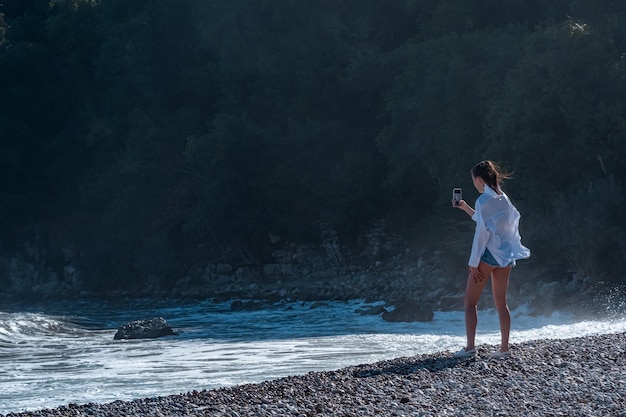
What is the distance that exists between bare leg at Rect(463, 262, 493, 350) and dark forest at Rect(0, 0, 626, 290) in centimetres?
1335

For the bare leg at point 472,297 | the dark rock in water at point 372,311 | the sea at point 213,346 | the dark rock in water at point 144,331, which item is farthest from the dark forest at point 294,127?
the bare leg at point 472,297

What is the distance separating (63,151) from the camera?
3953cm

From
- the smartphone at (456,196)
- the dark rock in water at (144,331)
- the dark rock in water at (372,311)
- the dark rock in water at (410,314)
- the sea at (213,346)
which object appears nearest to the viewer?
the smartphone at (456,196)

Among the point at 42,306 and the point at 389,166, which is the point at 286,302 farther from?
the point at 42,306

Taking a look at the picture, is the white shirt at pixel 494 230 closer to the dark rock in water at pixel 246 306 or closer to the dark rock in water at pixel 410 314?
the dark rock in water at pixel 410 314

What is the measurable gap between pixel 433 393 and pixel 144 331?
11014 millimetres

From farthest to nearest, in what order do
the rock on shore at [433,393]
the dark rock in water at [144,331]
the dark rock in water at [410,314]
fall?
the dark rock in water at [410,314]
the dark rock in water at [144,331]
the rock on shore at [433,393]

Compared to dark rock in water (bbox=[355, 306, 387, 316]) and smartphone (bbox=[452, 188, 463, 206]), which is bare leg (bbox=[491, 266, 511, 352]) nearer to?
smartphone (bbox=[452, 188, 463, 206])

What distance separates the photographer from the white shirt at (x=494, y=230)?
855 centimetres

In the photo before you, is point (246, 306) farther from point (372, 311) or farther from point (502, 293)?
point (502, 293)

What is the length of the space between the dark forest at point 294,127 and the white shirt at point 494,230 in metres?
13.5

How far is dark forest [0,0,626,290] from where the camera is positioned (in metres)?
23.1

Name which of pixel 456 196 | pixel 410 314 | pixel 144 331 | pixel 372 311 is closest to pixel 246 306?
pixel 372 311

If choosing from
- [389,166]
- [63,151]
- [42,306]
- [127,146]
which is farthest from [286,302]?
[63,151]
